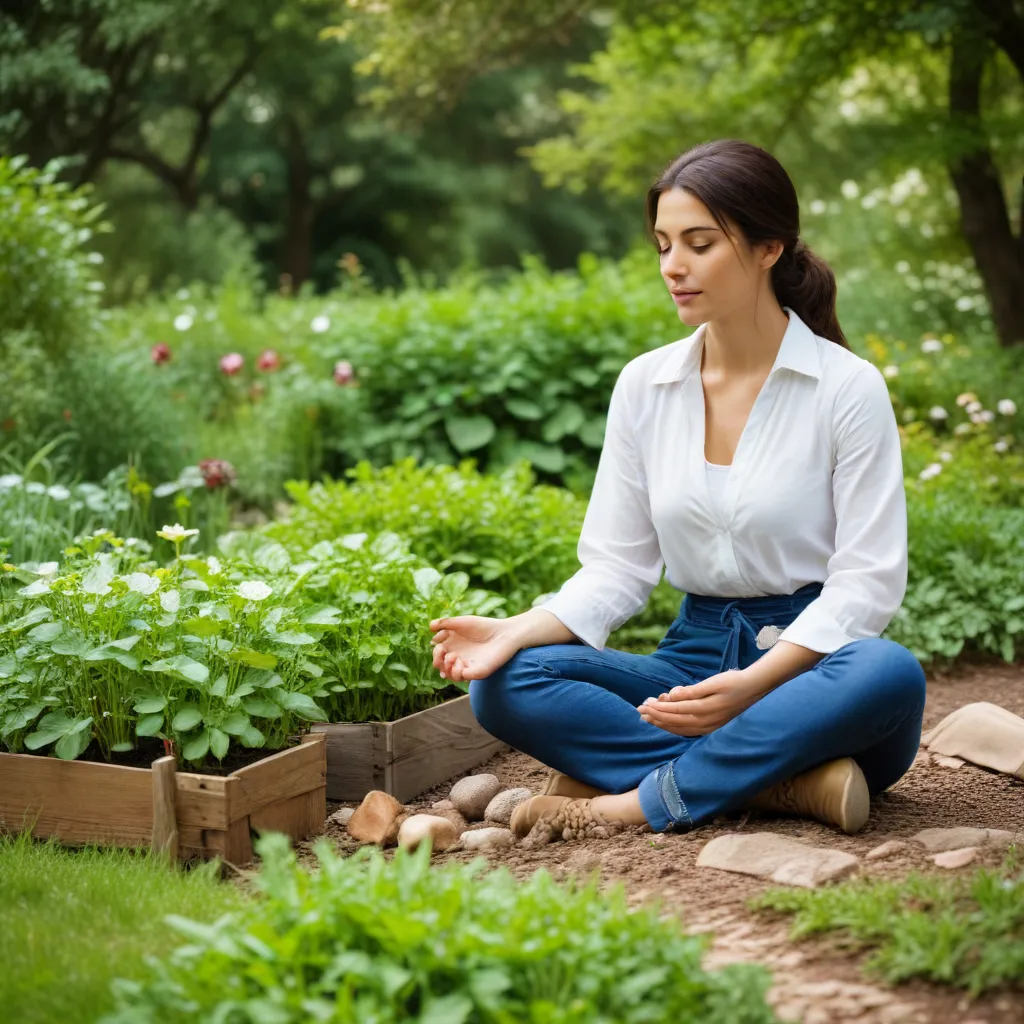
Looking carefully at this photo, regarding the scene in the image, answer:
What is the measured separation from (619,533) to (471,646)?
481mm

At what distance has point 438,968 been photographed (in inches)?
67.3

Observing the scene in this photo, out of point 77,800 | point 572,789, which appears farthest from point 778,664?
point 77,800

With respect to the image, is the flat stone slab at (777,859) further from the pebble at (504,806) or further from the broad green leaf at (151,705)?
the broad green leaf at (151,705)

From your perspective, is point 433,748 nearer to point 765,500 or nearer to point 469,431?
point 765,500

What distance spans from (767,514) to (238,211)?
1953 centimetres

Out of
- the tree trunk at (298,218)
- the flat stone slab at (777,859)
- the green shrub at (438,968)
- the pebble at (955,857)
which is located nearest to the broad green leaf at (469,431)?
the flat stone slab at (777,859)

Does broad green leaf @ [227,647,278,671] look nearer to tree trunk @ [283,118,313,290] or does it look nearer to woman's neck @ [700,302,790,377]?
woman's neck @ [700,302,790,377]

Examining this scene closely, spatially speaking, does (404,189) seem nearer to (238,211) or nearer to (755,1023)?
(238,211)

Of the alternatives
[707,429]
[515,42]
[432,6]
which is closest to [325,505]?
[707,429]

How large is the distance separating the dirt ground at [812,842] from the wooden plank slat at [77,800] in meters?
0.48

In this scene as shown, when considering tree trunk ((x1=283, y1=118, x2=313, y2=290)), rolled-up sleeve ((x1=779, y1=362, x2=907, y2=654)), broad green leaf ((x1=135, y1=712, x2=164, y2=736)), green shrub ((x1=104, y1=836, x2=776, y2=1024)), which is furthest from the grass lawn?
tree trunk ((x1=283, y1=118, x2=313, y2=290))

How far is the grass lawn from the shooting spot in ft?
6.18

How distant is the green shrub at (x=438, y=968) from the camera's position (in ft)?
5.42

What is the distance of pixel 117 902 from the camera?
2.27 meters
